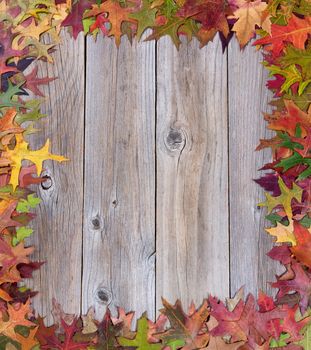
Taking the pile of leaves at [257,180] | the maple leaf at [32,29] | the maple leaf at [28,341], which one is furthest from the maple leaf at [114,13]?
the maple leaf at [28,341]

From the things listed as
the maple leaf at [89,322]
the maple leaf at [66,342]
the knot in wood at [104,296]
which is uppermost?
the knot in wood at [104,296]

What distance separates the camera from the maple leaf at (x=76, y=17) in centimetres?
161

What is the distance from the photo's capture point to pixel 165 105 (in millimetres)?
1600

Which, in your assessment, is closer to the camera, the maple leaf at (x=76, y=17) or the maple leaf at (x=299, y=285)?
the maple leaf at (x=299, y=285)

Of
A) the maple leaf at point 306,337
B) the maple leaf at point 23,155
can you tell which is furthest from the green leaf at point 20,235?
the maple leaf at point 306,337

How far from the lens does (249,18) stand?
5.14 feet

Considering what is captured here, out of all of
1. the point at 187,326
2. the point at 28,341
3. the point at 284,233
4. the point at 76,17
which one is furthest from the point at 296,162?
the point at 28,341

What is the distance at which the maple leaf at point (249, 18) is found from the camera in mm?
1557

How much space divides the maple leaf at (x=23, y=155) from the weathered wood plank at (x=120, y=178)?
0.40ft

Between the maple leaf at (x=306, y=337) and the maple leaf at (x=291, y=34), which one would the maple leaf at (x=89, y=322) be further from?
the maple leaf at (x=291, y=34)

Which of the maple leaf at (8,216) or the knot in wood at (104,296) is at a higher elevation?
the maple leaf at (8,216)

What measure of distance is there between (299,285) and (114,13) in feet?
3.12

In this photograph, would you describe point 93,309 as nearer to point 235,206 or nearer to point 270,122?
point 235,206

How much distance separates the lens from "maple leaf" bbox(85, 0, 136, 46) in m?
1.59
